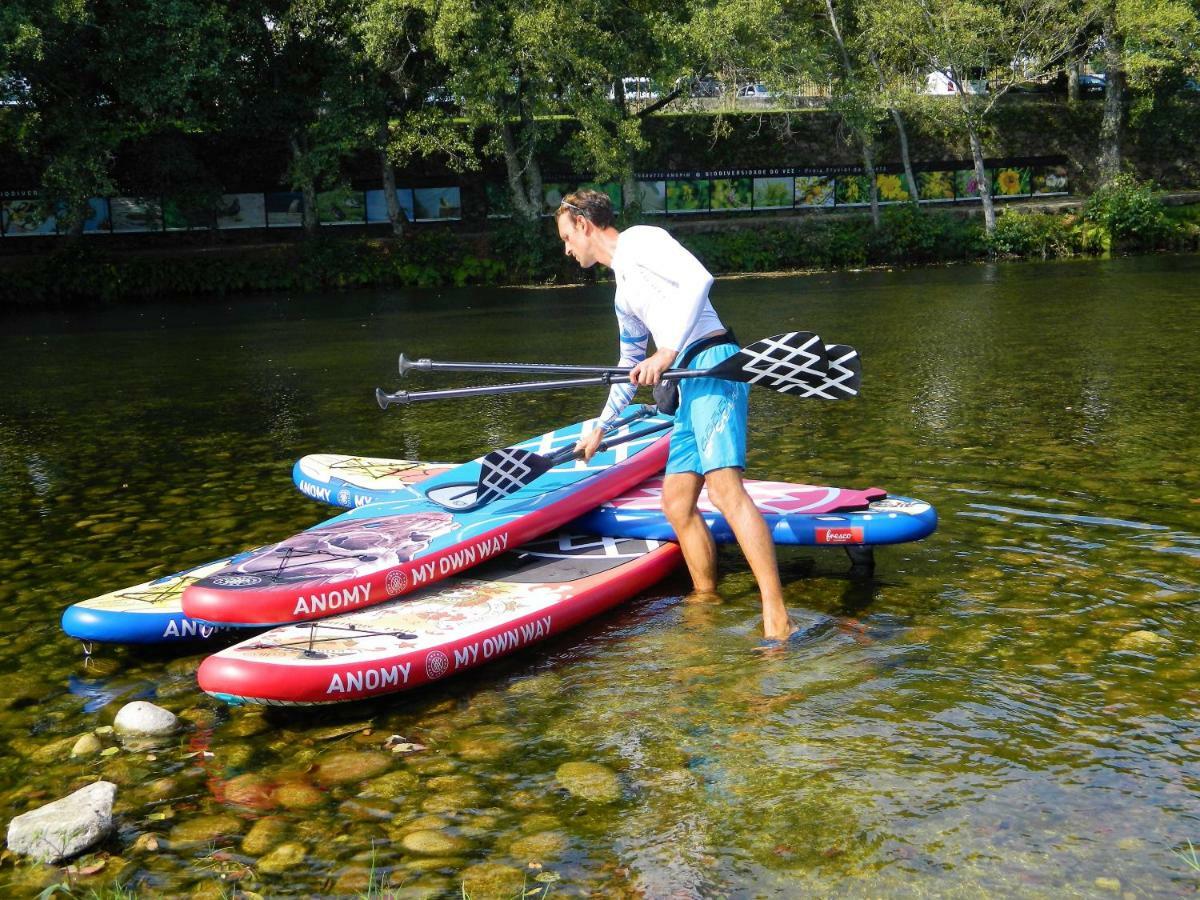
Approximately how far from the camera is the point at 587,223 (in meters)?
6.17

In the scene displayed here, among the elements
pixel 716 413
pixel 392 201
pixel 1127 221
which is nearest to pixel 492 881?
pixel 716 413

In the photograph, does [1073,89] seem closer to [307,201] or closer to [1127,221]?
[1127,221]

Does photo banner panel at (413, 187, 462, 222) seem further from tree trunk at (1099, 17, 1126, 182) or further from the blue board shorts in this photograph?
the blue board shorts

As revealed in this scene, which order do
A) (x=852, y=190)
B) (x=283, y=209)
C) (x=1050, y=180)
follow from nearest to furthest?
(x=283, y=209)
(x=852, y=190)
(x=1050, y=180)

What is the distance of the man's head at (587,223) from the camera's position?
20.2 ft

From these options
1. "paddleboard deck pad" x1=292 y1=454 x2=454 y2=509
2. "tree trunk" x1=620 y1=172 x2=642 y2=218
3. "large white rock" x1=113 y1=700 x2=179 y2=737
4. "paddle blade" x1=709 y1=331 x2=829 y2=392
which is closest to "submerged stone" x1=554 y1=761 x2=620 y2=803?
"large white rock" x1=113 y1=700 x2=179 y2=737

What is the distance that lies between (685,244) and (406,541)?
2915 centimetres

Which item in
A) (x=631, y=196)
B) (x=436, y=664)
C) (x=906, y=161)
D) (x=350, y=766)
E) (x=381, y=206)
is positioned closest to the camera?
(x=350, y=766)

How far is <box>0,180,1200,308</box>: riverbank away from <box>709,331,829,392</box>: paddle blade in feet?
89.0

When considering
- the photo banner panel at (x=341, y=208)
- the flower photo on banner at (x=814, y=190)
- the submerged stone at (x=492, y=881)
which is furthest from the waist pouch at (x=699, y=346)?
the flower photo on banner at (x=814, y=190)

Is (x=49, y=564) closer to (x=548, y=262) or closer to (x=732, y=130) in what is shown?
(x=548, y=262)

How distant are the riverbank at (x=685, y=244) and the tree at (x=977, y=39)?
6.06 feet

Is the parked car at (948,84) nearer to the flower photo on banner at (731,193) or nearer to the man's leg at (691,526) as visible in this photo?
the flower photo on banner at (731,193)

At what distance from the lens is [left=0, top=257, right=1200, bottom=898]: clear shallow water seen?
4.31 metres
